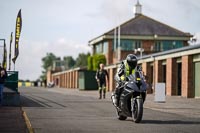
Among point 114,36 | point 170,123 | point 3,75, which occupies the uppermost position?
point 114,36

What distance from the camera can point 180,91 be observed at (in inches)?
1590

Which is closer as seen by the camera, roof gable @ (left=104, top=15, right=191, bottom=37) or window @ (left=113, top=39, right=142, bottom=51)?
window @ (left=113, top=39, right=142, bottom=51)

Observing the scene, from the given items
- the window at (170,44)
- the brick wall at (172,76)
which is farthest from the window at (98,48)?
the brick wall at (172,76)

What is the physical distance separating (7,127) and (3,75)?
8.84 m

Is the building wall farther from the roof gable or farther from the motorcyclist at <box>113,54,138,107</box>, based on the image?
the roof gable

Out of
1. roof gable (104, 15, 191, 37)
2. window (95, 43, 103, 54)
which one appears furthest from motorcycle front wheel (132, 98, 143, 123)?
window (95, 43, 103, 54)

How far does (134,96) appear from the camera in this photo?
13.2 meters

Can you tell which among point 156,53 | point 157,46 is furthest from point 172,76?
point 157,46

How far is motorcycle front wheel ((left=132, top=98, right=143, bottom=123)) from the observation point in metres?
12.8

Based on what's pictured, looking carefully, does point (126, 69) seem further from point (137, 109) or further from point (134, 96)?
point (137, 109)

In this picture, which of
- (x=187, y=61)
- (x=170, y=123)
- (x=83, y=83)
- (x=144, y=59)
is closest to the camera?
(x=170, y=123)

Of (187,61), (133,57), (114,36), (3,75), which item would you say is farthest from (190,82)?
(114,36)

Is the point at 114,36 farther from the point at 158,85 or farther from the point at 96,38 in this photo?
the point at 158,85

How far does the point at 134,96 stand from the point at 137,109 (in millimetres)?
439
